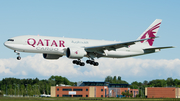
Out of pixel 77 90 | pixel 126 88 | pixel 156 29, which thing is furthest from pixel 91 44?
pixel 126 88

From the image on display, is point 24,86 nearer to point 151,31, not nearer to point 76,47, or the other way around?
point 151,31

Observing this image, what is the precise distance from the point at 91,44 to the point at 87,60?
398 cm

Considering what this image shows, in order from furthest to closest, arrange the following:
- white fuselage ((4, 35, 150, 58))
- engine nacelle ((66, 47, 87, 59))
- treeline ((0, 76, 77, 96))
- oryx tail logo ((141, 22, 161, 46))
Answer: treeline ((0, 76, 77, 96))
oryx tail logo ((141, 22, 161, 46))
engine nacelle ((66, 47, 87, 59))
white fuselage ((4, 35, 150, 58))

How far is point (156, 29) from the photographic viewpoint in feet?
197

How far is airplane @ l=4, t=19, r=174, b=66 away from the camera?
146 feet

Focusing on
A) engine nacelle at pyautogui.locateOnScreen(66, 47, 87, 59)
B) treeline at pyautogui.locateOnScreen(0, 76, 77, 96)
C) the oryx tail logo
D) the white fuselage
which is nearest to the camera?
the white fuselage

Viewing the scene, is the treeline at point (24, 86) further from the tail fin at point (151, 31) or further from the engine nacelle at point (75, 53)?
the engine nacelle at point (75, 53)

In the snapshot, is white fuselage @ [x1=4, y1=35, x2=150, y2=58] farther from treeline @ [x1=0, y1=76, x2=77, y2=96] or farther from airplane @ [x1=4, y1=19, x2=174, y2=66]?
treeline @ [x1=0, y1=76, x2=77, y2=96]

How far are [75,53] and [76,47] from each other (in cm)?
186

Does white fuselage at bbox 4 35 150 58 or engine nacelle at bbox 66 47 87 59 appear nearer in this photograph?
white fuselage at bbox 4 35 150 58

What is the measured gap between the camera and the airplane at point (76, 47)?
146ft

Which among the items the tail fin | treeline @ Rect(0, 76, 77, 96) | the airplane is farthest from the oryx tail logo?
treeline @ Rect(0, 76, 77, 96)

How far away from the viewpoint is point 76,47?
158ft

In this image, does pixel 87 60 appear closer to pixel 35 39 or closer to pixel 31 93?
pixel 35 39
